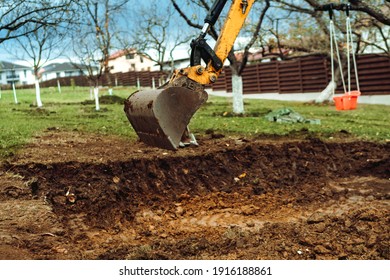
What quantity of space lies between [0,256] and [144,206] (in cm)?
213

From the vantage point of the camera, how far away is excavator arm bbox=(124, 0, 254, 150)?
579cm

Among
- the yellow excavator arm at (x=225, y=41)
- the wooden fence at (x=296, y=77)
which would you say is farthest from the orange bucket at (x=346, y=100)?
the wooden fence at (x=296, y=77)

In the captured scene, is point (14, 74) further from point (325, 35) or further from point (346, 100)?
point (346, 100)

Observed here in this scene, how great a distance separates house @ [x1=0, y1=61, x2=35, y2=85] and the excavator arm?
20.1 metres

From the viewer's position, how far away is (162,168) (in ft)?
22.0

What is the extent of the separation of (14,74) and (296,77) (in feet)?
47.3

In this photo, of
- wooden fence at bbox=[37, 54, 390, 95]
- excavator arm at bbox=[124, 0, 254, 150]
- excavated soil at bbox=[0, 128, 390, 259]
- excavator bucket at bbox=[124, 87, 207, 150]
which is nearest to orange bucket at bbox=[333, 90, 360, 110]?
excavated soil at bbox=[0, 128, 390, 259]

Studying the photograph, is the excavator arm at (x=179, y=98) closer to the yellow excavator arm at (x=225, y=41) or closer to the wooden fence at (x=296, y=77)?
the yellow excavator arm at (x=225, y=41)

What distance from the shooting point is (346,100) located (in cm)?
736

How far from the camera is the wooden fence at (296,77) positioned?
19.2 m

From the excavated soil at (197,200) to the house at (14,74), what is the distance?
18.1 metres

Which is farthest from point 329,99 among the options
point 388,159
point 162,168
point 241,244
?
point 241,244
